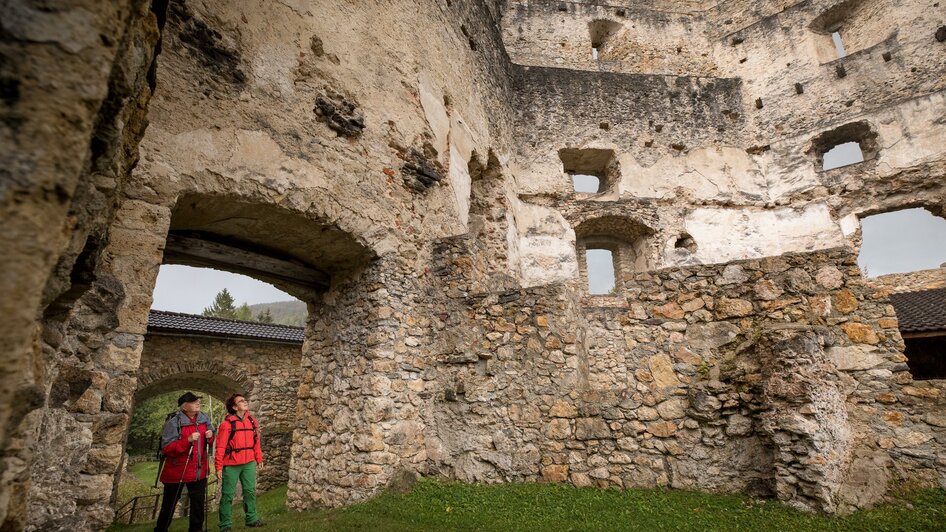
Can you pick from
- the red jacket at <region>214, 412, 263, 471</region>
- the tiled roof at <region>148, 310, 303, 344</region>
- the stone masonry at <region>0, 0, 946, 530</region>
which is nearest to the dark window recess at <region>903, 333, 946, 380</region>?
the stone masonry at <region>0, 0, 946, 530</region>

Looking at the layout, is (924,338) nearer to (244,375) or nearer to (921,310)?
(921,310)

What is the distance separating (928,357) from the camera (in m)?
8.18

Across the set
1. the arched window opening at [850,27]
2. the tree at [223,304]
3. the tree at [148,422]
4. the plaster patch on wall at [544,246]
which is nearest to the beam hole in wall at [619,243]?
the plaster patch on wall at [544,246]

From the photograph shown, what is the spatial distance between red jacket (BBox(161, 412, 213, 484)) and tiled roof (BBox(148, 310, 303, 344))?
5297 millimetres

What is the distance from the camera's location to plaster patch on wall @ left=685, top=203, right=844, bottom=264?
34.5 ft

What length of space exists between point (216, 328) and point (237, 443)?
655 centimetres

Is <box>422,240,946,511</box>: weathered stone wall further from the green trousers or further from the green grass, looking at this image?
the green trousers

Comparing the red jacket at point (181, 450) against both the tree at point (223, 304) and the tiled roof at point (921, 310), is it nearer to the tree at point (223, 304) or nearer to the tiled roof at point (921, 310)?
the tiled roof at point (921, 310)

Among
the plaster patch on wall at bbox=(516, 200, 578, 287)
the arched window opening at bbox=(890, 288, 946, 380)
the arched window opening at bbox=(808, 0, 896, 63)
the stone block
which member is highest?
the arched window opening at bbox=(808, 0, 896, 63)

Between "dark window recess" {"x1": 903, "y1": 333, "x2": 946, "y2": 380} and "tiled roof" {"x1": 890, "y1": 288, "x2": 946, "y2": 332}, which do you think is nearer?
"tiled roof" {"x1": 890, "y1": 288, "x2": 946, "y2": 332}

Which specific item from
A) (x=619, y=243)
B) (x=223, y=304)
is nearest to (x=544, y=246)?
(x=619, y=243)

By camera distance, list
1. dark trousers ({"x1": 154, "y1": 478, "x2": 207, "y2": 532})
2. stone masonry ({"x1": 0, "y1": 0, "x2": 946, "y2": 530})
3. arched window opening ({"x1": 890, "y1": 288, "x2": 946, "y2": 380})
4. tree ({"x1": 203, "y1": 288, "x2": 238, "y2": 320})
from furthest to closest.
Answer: tree ({"x1": 203, "y1": 288, "x2": 238, "y2": 320})
arched window opening ({"x1": 890, "y1": 288, "x2": 946, "y2": 380})
dark trousers ({"x1": 154, "y1": 478, "x2": 207, "y2": 532})
stone masonry ({"x1": 0, "y1": 0, "x2": 946, "y2": 530})

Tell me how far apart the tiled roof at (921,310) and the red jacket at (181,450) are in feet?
31.4

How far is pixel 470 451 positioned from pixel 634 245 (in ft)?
26.8
